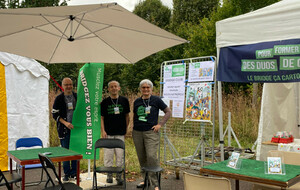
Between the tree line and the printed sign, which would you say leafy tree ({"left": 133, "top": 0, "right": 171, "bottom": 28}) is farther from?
the printed sign

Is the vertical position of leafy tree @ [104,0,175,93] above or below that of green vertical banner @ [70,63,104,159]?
above

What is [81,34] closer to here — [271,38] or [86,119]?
[86,119]

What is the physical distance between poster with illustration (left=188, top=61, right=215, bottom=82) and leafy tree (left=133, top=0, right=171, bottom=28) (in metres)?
20.0

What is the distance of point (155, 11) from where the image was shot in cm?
2575

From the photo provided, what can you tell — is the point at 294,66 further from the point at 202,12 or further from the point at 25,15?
the point at 202,12

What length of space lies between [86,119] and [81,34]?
1.55 m

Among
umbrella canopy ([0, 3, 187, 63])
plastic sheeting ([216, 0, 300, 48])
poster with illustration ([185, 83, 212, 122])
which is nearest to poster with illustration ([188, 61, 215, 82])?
poster with illustration ([185, 83, 212, 122])

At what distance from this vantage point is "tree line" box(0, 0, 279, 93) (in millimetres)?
12240

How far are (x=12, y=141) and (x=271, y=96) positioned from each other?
5.55m

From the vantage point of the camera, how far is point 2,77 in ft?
22.3

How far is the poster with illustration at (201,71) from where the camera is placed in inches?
217

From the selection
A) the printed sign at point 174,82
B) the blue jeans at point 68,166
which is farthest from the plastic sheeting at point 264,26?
the blue jeans at point 68,166

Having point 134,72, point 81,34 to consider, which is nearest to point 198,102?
point 81,34

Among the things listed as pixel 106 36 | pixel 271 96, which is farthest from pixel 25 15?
pixel 271 96
